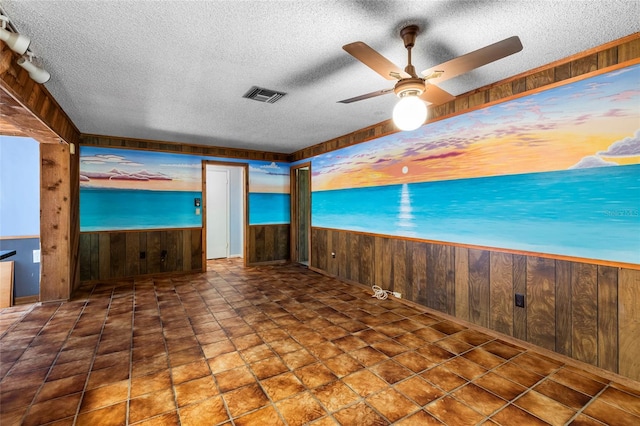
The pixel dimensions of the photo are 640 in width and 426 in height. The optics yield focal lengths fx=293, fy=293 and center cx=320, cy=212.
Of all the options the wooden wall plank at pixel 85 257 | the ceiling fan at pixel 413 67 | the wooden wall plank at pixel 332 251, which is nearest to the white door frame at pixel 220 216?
the wooden wall plank at pixel 85 257

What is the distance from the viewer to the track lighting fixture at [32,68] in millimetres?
2232

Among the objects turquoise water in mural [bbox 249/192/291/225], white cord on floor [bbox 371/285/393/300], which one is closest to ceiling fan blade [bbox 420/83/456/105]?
white cord on floor [bbox 371/285/393/300]

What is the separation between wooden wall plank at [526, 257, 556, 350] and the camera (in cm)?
261

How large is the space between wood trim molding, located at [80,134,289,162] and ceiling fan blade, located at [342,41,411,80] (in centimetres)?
476

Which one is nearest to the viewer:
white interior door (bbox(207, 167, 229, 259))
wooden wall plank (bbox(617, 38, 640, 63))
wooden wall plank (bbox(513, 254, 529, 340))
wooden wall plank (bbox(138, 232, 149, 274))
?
wooden wall plank (bbox(617, 38, 640, 63))

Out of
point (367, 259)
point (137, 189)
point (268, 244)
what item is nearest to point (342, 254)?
point (367, 259)

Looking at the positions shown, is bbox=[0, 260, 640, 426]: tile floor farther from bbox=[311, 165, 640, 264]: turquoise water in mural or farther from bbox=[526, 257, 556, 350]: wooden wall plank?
bbox=[311, 165, 640, 264]: turquoise water in mural

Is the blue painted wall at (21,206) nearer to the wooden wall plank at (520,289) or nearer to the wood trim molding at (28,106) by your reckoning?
the wood trim molding at (28,106)

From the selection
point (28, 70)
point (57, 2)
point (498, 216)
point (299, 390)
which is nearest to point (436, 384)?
point (299, 390)

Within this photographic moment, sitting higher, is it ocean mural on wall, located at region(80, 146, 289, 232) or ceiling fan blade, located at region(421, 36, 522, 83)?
ceiling fan blade, located at region(421, 36, 522, 83)

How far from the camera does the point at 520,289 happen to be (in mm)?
2811

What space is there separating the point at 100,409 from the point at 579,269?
374 centimetres

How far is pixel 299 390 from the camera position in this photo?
6.93 feet

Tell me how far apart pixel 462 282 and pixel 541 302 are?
2.46 ft
